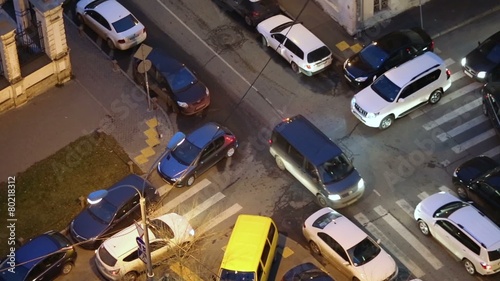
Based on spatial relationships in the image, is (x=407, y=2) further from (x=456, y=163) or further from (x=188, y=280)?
(x=188, y=280)

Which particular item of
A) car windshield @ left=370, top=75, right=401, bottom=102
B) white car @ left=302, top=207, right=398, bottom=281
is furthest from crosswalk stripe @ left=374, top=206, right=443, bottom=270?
car windshield @ left=370, top=75, right=401, bottom=102

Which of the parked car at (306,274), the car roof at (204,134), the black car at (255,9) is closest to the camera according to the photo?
the parked car at (306,274)

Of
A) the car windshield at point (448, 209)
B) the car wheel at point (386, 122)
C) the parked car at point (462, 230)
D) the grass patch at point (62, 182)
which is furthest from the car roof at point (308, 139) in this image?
the grass patch at point (62, 182)

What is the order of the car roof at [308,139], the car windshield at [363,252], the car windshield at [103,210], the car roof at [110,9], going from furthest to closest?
the car roof at [110,9] < the car roof at [308,139] < the car windshield at [103,210] < the car windshield at [363,252]

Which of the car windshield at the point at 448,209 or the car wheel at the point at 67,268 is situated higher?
the car windshield at the point at 448,209

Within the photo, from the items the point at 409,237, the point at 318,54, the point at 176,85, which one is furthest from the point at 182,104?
the point at 409,237

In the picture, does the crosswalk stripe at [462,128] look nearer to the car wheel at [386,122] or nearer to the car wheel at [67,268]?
the car wheel at [386,122]

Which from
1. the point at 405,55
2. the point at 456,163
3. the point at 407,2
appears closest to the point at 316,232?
the point at 456,163
